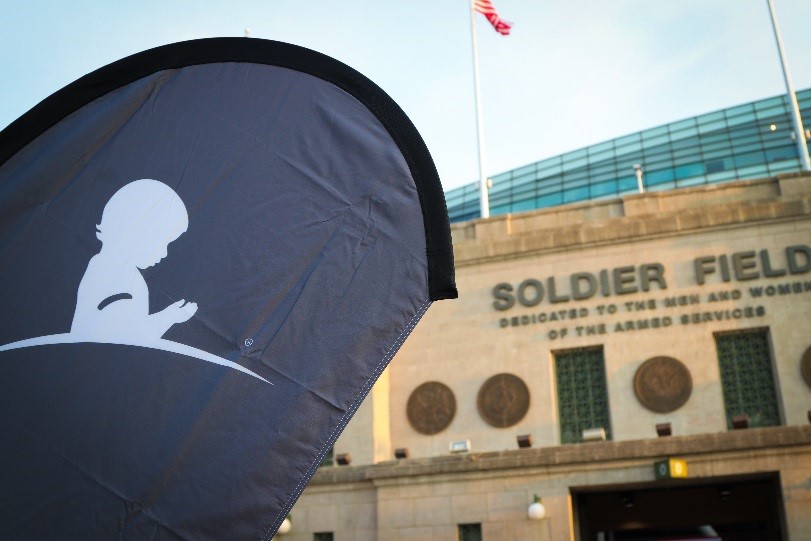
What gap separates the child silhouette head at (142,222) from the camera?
3.42 m

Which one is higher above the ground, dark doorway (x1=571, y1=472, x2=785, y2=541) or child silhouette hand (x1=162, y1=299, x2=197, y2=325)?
dark doorway (x1=571, y1=472, x2=785, y2=541)

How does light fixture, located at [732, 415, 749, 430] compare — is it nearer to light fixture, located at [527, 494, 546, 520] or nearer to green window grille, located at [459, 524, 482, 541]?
light fixture, located at [527, 494, 546, 520]

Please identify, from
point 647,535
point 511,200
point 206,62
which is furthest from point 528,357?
point 511,200

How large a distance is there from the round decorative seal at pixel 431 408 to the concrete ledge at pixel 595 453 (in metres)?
2.02

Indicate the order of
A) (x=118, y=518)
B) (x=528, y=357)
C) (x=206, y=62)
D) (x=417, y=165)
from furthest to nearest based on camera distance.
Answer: (x=528, y=357) < (x=206, y=62) < (x=417, y=165) < (x=118, y=518)

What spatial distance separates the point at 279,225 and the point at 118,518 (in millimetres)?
1166

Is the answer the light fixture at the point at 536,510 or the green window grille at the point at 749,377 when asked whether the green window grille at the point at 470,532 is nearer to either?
the light fixture at the point at 536,510

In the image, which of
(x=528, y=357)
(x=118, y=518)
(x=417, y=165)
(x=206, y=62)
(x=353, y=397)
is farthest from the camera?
(x=528, y=357)

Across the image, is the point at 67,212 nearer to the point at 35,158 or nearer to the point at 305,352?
the point at 35,158

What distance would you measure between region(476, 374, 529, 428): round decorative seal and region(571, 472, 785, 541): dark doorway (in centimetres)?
259

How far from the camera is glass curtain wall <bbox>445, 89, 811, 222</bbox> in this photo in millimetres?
51344

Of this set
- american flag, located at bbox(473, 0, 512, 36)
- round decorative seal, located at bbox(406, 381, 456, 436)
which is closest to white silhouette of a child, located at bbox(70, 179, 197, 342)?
round decorative seal, located at bbox(406, 381, 456, 436)

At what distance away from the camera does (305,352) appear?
325cm

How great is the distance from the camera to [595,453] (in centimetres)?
2044
